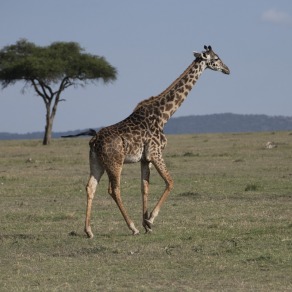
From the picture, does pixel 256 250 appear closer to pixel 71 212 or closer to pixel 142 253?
pixel 142 253

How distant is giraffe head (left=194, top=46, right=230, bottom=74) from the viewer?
12.5 meters

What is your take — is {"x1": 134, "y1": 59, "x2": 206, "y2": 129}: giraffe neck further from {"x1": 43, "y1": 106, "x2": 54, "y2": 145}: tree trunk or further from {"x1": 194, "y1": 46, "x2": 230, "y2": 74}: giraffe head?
{"x1": 43, "y1": 106, "x2": 54, "y2": 145}: tree trunk

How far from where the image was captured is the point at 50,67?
44.5m

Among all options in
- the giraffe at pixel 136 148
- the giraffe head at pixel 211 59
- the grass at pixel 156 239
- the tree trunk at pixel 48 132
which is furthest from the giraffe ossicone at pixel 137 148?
the tree trunk at pixel 48 132

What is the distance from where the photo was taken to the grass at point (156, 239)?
26.8ft

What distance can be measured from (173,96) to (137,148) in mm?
1305

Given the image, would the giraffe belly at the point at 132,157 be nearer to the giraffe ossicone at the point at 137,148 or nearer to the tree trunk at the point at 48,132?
the giraffe ossicone at the point at 137,148

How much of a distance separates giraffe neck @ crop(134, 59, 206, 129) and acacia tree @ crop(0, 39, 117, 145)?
30695 mm

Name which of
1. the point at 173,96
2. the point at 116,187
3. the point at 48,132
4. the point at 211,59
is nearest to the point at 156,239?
the point at 116,187

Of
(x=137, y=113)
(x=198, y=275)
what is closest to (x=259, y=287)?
(x=198, y=275)

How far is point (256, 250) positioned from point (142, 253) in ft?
3.97

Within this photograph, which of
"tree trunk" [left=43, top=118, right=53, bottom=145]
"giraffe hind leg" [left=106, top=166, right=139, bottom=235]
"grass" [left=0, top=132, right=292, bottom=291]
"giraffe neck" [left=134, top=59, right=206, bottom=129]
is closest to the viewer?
"grass" [left=0, top=132, right=292, bottom=291]

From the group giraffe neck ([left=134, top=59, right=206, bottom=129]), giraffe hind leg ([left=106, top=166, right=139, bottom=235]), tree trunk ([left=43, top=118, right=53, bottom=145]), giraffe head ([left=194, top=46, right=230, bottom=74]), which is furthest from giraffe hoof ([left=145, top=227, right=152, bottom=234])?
tree trunk ([left=43, top=118, right=53, bottom=145])

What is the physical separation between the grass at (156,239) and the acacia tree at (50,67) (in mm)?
25811
